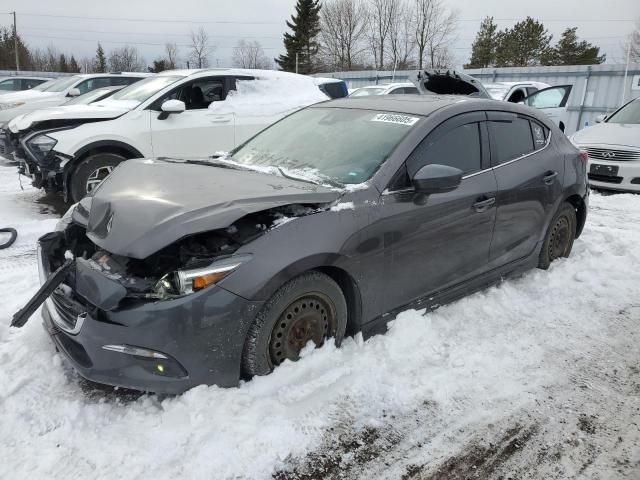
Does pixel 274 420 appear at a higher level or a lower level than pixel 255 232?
lower

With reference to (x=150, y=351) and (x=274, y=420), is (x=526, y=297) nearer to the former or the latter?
(x=274, y=420)

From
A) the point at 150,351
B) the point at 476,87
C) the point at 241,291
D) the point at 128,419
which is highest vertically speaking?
the point at 476,87

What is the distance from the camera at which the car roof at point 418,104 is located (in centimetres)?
356

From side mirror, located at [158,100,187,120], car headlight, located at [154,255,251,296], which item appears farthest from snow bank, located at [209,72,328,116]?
car headlight, located at [154,255,251,296]

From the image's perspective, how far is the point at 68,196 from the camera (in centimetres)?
619

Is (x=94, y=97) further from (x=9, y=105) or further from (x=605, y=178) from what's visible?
(x=605, y=178)

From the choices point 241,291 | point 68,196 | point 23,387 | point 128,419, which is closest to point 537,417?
point 241,291

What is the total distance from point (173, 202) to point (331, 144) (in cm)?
133

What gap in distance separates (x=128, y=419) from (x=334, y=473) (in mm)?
1075

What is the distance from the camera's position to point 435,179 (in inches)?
119

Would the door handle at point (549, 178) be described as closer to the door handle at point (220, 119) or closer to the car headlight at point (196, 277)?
the car headlight at point (196, 277)

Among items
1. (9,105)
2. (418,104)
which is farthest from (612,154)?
(9,105)

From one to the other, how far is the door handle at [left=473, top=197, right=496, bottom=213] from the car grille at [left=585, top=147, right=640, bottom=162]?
6.13m

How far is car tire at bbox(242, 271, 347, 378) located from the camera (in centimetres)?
257
